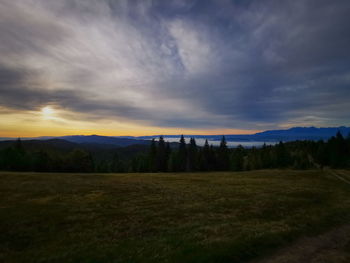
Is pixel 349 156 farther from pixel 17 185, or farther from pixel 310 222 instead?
pixel 17 185

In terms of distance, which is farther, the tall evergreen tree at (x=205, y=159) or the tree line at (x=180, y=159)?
the tall evergreen tree at (x=205, y=159)

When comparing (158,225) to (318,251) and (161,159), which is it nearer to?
(318,251)

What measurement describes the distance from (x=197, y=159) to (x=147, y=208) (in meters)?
57.3

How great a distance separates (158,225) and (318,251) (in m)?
11.1

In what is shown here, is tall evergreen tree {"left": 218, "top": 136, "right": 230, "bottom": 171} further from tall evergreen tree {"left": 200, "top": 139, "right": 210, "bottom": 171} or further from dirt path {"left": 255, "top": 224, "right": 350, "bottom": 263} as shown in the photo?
dirt path {"left": 255, "top": 224, "right": 350, "bottom": 263}

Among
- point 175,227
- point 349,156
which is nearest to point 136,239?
point 175,227

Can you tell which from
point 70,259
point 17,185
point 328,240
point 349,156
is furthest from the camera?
point 349,156

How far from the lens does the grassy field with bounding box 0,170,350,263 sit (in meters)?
10.3

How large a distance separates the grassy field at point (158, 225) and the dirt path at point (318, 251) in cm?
33

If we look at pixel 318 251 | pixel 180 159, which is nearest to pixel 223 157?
pixel 180 159

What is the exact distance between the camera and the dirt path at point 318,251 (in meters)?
9.47

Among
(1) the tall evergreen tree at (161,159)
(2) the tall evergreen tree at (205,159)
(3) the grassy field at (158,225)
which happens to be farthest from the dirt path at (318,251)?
(1) the tall evergreen tree at (161,159)

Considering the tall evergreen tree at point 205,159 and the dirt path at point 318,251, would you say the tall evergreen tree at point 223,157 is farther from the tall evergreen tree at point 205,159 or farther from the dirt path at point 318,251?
the dirt path at point 318,251

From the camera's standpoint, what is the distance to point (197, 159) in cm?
7506
